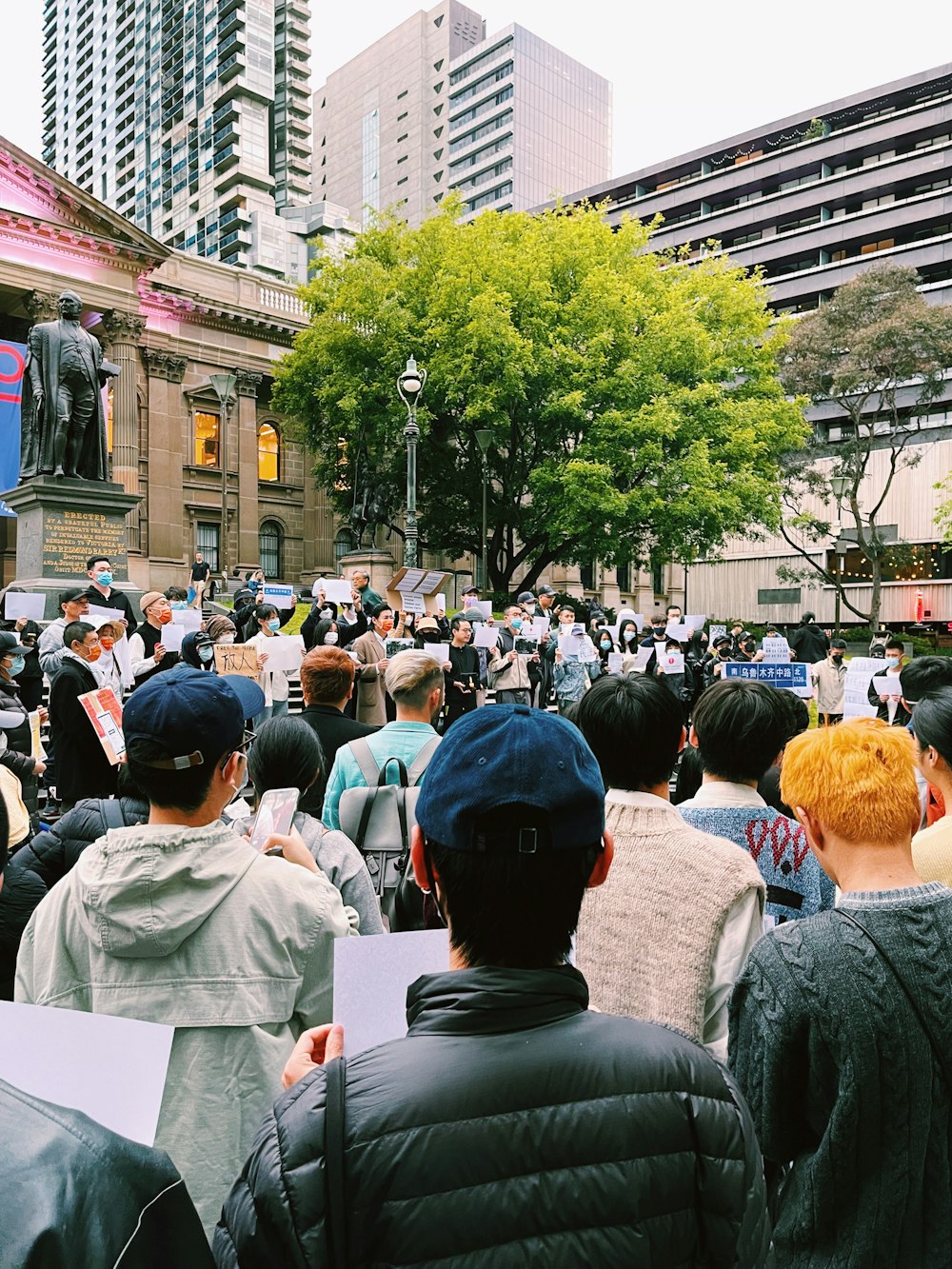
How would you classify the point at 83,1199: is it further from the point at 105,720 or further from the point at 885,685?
the point at 885,685

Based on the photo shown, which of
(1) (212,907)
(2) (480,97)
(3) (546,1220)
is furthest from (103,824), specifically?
(2) (480,97)

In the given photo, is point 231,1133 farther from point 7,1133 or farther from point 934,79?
point 934,79

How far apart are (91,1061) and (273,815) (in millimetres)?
1299

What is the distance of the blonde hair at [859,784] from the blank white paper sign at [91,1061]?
4.60 feet

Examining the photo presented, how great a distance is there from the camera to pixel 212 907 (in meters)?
1.93

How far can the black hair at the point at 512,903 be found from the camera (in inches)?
50.3

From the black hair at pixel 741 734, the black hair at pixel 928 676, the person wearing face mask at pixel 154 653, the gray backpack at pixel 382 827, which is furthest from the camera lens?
the person wearing face mask at pixel 154 653

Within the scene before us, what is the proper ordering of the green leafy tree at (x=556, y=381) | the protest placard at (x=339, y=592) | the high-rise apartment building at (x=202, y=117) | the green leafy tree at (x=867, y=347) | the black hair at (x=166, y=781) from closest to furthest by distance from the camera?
the black hair at (x=166, y=781)
the protest placard at (x=339, y=592)
the green leafy tree at (x=556, y=381)
the green leafy tree at (x=867, y=347)
the high-rise apartment building at (x=202, y=117)

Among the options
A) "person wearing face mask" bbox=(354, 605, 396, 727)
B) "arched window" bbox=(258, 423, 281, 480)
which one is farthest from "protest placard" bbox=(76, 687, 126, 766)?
"arched window" bbox=(258, 423, 281, 480)

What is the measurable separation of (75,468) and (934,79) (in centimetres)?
6722

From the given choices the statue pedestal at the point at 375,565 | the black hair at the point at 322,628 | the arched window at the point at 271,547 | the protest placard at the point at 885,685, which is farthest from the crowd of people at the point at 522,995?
the arched window at the point at 271,547

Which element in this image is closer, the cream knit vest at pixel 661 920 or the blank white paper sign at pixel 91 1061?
the blank white paper sign at pixel 91 1061

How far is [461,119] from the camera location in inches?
4227

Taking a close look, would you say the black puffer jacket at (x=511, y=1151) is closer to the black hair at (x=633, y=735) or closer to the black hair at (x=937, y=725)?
the black hair at (x=633, y=735)
